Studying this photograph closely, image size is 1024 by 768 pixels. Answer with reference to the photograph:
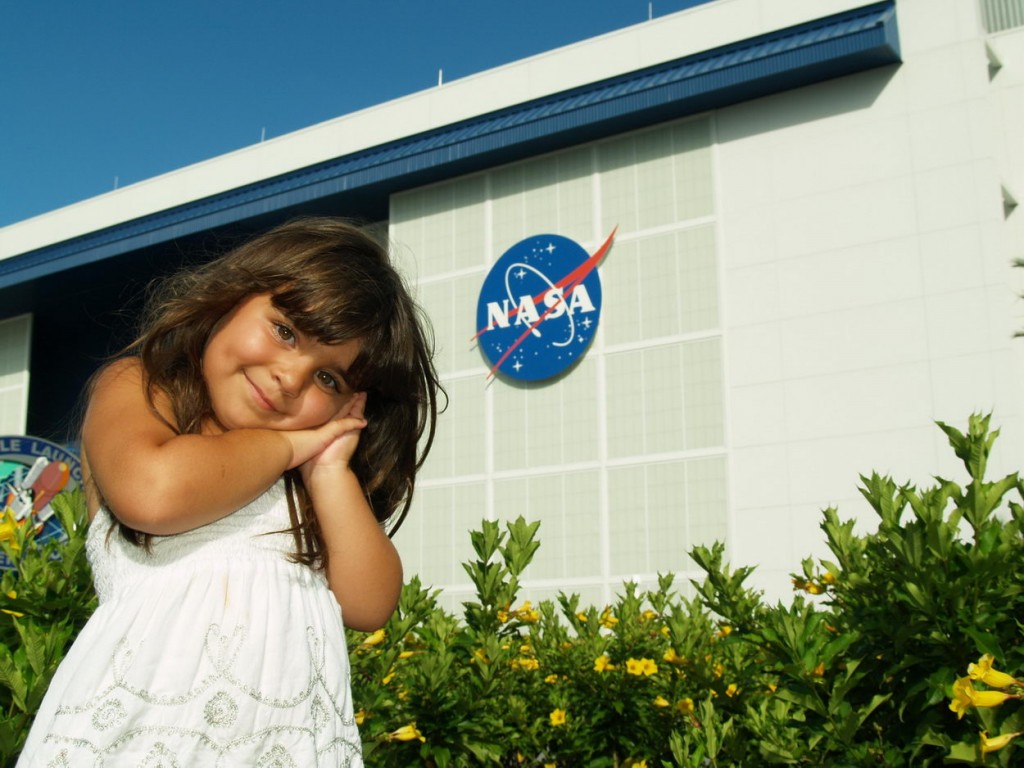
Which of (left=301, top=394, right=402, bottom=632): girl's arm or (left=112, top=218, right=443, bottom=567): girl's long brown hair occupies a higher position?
(left=112, top=218, right=443, bottom=567): girl's long brown hair

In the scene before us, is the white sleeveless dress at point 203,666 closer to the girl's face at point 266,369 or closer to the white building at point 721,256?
the girl's face at point 266,369

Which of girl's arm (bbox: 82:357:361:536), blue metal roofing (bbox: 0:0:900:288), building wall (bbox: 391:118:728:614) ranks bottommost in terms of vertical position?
girl's arm (bbox: 82:357:361:536)

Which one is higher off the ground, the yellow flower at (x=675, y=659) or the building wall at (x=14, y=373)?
the building wall at (x=14, y=373)

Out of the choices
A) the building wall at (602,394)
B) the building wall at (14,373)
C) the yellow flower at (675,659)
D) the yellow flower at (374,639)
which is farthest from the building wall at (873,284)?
the building wall at (14,373)

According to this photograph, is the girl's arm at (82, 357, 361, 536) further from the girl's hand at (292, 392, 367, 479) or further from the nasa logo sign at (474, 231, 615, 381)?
the nasa logo sign at (474, 231, 615, 381)

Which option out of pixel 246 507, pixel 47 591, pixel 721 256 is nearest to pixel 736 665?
pixel 47 591

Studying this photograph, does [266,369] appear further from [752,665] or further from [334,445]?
[752,665]

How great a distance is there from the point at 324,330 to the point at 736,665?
3123 mm

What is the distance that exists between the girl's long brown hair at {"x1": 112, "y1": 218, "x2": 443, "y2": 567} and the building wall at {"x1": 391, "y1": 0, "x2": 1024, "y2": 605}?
34.0 ft

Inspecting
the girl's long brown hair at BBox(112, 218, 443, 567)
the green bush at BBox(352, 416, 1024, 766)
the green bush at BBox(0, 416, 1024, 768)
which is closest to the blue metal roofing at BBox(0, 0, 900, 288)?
the green bush at BBox(352, 416, 1024, 766)

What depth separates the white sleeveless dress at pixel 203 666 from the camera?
1.51 m

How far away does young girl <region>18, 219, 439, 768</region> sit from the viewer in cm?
154

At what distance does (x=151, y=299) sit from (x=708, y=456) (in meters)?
12.0

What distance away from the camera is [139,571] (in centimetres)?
170
